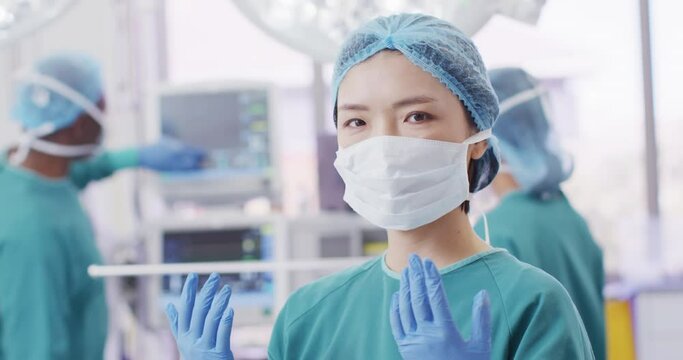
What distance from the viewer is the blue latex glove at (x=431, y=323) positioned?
1120 millimetres

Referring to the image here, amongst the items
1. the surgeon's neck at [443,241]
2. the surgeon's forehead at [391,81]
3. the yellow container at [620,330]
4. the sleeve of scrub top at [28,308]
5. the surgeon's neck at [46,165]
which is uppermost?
the surgeon's neck at [46,165]

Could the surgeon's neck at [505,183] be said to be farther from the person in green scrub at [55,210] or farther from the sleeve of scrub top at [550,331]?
the person in green scrub at [55,210]

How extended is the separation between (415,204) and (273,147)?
7.24 feet

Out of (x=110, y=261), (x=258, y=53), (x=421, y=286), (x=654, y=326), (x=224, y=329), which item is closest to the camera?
(x=421, y=286)

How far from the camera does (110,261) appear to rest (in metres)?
3.53

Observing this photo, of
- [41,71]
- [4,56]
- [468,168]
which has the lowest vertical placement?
[468,168]

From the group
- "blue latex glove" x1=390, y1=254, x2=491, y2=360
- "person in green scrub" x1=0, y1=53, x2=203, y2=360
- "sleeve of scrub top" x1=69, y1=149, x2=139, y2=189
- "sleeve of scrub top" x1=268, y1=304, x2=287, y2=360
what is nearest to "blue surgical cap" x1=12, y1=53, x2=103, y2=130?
"person in green scrub" x1=0, y1=53, x2=203, y2=360

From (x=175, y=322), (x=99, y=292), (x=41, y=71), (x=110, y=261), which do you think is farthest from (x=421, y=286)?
(x=110, y=261)

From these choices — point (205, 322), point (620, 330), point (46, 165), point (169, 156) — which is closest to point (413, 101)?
point (205, 322)

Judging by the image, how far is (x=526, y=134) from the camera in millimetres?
2186

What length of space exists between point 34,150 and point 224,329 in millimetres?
1886

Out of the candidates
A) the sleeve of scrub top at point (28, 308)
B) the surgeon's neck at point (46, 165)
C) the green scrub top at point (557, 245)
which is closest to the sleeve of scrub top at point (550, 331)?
the green scrub top at point (557, 245)

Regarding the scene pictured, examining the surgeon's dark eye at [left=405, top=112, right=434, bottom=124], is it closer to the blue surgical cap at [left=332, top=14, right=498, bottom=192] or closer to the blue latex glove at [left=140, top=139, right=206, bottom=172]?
the blue surgical cap at [left=332, top=14, right=498, bottom=192]

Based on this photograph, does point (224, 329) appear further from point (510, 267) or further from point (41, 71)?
point (41, 71)
